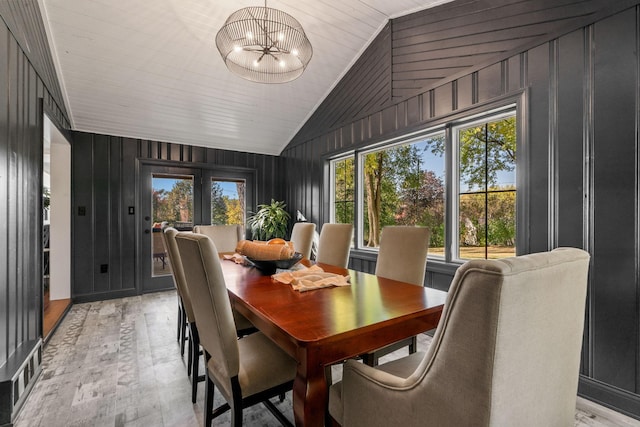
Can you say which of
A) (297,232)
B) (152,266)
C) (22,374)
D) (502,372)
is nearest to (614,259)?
(502,372)

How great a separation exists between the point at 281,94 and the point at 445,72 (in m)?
2.17

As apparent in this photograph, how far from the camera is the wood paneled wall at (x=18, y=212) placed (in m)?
1.73

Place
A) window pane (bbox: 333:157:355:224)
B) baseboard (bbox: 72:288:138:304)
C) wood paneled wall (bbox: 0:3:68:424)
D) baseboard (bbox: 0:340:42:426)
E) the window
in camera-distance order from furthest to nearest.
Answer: window pane (bbox: 333:157:355:224)
baseboard (bbox: 72:288:138:304)
the window
wood paneled wall (bbox: 0:3:68:424)
baseboard (bbox: 0:340:42:426)

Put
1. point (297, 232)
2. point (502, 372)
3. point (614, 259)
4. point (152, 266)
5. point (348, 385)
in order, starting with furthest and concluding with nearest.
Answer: point (152, 266) < point (297, 232) < point (614, 259) < point (348, 385) < point (502, 372)

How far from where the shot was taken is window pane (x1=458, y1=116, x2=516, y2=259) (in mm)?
2426

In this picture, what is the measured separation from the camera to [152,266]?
14.9 ft

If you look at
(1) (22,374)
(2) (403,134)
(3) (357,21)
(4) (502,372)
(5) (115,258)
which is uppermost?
(3) (357,21)

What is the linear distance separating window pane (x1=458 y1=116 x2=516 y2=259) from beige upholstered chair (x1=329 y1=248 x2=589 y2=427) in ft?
5.73

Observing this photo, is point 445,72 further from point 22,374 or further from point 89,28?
point 22,374

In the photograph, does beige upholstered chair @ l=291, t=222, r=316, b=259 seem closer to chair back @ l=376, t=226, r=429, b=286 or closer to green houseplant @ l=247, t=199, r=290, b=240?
chair back @ l=376, t=226, r=429, b=286

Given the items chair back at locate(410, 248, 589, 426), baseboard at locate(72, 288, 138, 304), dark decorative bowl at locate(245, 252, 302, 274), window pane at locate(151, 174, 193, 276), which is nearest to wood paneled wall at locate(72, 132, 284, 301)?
baseboard at locate(72, 288, 138, 304)

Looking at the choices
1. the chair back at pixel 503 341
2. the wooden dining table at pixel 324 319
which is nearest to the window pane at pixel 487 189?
the wooden dining table at pixel 324 319

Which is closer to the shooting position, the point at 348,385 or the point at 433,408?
the point at 433,408

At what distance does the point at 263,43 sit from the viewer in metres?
2.15
